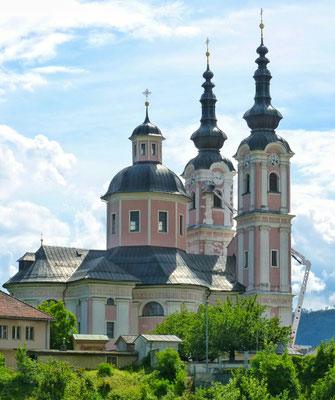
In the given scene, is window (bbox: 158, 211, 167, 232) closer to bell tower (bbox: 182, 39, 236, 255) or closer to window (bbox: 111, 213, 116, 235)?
window (bbox: 111, 213, 116, 235)

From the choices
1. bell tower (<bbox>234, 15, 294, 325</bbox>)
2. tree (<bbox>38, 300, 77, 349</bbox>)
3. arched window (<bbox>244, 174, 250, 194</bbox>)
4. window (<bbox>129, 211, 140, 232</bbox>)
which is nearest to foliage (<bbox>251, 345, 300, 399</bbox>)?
tree (<bbox>38, 300, 77, 349</bbox>)

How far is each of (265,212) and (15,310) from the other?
3039cm

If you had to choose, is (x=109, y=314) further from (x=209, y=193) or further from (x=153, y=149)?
(x=209, y=193)

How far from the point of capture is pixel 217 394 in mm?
54438

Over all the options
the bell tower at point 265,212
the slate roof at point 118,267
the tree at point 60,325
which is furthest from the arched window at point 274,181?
the tree at point 60,325

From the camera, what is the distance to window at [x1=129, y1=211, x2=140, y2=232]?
290 ft

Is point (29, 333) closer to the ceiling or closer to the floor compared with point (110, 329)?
closer to the floor

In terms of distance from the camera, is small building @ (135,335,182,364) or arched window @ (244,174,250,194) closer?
small building @ (135,335,182,364)

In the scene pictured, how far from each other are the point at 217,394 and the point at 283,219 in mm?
39235

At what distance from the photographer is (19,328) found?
6631 cm

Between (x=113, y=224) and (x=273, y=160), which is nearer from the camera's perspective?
(x=113, y=224)

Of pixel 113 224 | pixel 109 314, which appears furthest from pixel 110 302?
pixel 113 224

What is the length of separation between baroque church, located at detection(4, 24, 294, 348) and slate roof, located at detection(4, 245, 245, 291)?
93mm

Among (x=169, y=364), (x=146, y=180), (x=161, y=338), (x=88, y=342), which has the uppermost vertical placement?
(x=146, y=180)
